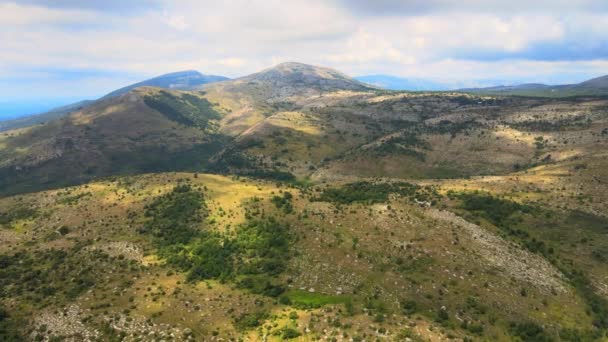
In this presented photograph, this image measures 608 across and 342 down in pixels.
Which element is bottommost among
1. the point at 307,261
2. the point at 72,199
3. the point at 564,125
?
the point at 307,261

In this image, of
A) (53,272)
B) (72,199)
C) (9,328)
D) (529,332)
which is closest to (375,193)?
(529,332)

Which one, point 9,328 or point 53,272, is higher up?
point 53,272

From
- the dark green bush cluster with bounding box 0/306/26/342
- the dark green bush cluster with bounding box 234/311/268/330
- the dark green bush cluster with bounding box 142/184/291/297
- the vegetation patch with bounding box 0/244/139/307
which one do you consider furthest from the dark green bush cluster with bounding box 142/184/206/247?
the dark green bush cluster with bounding box 234/311/268/330

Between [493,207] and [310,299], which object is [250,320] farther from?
[493,207]

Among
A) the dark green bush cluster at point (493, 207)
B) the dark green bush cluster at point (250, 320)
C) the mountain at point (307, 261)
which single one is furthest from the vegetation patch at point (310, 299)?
the dark green bush cluster at point (493, 207)

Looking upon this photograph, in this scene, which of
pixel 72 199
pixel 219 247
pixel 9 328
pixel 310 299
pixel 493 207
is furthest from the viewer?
pixel 72 199

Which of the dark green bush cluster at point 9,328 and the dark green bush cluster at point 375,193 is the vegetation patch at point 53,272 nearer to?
the dark green bush cluster at point 9,328

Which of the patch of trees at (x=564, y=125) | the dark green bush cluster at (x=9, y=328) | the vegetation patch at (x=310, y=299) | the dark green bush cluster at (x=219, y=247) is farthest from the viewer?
the patch of trees at (x=564, y=125)

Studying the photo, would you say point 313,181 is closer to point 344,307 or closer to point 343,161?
point 343,161

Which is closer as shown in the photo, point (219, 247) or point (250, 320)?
point (250, 320)

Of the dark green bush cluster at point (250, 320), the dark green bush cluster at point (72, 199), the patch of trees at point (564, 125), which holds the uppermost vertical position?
the patch of trees at point (564, 125)
